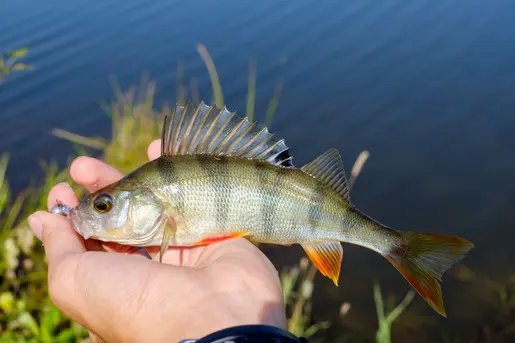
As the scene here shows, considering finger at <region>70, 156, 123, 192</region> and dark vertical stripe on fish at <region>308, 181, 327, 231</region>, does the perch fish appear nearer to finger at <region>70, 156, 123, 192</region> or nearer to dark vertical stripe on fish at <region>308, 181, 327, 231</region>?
dark vertical stripe on fish at <region>308, 181, 327, 231</region>

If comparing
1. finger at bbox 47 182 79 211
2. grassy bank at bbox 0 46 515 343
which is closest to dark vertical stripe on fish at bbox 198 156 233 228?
finger at bbox 47 182 79 211

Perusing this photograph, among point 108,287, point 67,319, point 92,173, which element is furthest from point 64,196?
point 67,319

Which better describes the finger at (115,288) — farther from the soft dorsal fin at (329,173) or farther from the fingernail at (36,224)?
the soft dorsal fin at (329,173)

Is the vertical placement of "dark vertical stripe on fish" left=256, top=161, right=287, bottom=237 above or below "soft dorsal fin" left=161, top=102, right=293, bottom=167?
below

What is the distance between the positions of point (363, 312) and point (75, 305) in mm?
3177

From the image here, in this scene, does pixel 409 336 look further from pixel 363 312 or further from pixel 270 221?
pixel 270 221

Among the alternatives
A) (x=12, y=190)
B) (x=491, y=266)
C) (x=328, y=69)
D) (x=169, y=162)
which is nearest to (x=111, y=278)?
(x=169, y=162)

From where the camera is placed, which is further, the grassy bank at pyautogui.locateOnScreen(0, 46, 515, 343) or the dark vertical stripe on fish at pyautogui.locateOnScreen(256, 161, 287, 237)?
the grassy bank at pyautogui.locateOnScreen(0, 46, 515, 343)

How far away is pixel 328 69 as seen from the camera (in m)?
8.82

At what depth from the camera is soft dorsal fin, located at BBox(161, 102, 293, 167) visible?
9.74ft

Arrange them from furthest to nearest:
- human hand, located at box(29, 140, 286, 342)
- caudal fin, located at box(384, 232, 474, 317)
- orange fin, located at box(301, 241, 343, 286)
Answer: orange fin, located at box(301, 241, 343, 286), caudal fin, located at box(384, 232, 474, 317), human hand, located at box(29, 140, 286, 342)

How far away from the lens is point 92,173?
3.10 metres

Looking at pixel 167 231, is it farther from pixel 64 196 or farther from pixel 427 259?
pixel 427 259

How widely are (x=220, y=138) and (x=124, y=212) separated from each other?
619 millimetres
